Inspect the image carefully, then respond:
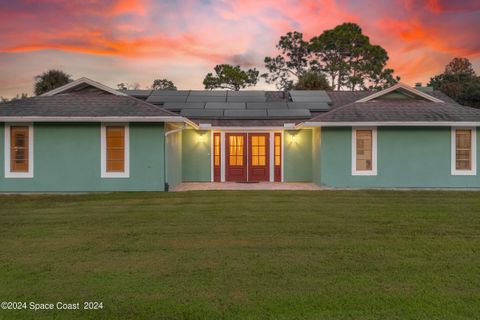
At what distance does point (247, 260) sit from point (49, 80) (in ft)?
118

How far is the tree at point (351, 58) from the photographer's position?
3612cm

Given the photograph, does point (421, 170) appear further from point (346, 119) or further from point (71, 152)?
point (71, 152)

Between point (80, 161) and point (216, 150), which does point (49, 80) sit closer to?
point (216, 150)

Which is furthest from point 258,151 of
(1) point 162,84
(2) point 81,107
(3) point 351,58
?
(1) point 162,84

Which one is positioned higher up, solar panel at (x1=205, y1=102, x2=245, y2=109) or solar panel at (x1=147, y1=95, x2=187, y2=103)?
solar panel at (x1=147, y1=95, x2=187, y2=103)

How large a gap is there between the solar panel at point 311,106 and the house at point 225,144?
4.76 feet

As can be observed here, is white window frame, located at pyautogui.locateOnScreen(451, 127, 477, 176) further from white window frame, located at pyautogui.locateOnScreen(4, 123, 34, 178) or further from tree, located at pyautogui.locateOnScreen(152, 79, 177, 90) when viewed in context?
tree, located at pyautogui.locateOnScreen(152, 79, 177, 90)

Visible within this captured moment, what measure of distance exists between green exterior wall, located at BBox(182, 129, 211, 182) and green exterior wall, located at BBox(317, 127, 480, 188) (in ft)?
16.8

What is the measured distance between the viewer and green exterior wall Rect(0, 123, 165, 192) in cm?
1285

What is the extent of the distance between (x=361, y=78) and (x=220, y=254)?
3384cm

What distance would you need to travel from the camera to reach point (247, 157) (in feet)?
54.2

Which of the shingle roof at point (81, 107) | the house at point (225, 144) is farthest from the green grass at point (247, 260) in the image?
the shingle roof at point (81, 107)

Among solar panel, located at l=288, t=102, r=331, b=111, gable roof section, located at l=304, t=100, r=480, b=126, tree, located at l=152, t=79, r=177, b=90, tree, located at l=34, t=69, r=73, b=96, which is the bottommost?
gable roof section, located at l=304, t=100, r=480, b=126

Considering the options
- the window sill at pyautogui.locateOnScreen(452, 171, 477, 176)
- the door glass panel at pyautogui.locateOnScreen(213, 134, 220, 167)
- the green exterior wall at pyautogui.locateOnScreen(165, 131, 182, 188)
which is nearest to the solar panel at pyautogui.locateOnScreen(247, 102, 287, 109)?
the door glass panel at pyautogui.locateOnScreen(213, 134, 220, 167)
